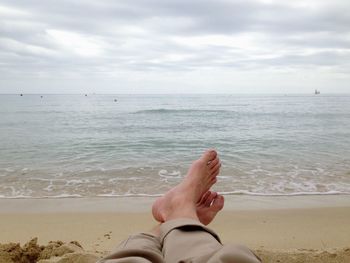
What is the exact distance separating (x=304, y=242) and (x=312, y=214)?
A: 93cm

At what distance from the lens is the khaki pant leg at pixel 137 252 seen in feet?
3.87

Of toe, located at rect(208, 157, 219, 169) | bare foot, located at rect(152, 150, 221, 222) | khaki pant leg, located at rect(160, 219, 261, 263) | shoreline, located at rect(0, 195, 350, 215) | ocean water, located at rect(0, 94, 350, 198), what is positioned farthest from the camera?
ocean water, located at rect(0, 94, 350, 198)

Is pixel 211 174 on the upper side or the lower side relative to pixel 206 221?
upper

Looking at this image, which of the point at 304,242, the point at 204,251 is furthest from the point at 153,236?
the point at 304,242

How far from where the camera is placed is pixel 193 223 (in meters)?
1.55

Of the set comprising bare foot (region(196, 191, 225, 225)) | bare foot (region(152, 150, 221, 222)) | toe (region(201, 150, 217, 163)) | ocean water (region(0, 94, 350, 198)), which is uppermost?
toe (region(201, 150, 217, 163))

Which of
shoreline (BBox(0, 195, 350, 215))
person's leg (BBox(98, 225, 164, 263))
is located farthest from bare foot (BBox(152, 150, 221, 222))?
shoreline (BBox(0, 195, 350, 215))

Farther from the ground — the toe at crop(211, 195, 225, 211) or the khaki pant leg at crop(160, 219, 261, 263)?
Answer: the khaki pant leg at crop(160, 219, 261, 263)

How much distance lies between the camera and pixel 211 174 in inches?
115

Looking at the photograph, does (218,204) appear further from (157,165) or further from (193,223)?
(157,165)

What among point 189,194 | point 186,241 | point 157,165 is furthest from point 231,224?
point 157,165

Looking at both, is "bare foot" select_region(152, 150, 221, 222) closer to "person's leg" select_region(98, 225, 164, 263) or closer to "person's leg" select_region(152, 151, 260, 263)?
"person's leg" select_region(152, 151, 260, 263)

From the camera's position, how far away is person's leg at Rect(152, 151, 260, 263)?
1.15m

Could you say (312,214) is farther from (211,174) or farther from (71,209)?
(71,209)
